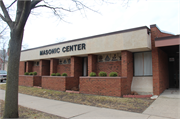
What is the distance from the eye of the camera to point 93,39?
13.0 metres

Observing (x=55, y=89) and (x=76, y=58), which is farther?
(x=76, y=58)

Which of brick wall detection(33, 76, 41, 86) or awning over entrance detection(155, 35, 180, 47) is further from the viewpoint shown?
brick wall detection(33, 76, 41, 86)

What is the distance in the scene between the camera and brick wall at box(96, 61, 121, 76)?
41.7 ft

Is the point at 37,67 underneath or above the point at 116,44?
underneath

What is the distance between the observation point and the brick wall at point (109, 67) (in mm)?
12714

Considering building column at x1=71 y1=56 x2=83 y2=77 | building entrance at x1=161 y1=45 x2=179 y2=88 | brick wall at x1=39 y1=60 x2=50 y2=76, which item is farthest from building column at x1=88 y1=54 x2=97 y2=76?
brick wall at x1=39 y1=60 x2=50 y2=76

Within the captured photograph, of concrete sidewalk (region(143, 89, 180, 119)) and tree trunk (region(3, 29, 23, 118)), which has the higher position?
tree trunk (region(3, 29, 23, 118))

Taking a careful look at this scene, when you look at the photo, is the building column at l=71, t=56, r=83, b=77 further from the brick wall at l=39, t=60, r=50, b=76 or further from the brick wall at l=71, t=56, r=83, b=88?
the brick wall at l=39, t=60, r=50, b=76

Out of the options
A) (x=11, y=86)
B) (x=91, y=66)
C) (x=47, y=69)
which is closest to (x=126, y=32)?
(x=91, y=66)

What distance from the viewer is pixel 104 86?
1095cm

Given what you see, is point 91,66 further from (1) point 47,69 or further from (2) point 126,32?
(1) point 47,69

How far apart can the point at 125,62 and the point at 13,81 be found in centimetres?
785

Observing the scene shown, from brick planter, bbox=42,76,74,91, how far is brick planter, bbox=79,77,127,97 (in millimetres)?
2163

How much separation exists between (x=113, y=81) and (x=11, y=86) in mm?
6798
